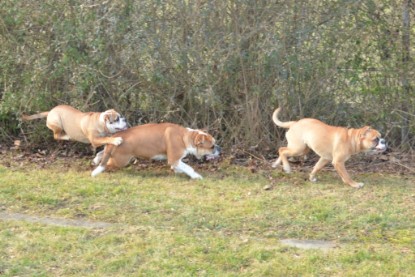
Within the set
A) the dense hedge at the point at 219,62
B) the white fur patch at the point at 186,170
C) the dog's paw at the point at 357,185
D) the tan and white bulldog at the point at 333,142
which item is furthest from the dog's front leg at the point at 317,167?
the white fur patch at the point at 186,170

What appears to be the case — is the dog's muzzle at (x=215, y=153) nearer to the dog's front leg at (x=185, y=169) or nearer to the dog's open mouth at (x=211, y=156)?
the dog's open mouth at (x=211, y=156)

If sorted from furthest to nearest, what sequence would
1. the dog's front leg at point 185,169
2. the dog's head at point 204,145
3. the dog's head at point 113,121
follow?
the dog's head at point 113,121 → the dog's head at point 204,145 → the dog's front leg at point 185,169

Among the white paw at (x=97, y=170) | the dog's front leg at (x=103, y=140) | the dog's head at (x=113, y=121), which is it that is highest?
the dog's head at (x=113, y=121)

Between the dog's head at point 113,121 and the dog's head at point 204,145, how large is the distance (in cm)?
98

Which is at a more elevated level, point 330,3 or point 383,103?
point 330,3

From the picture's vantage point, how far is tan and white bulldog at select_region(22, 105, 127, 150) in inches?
392

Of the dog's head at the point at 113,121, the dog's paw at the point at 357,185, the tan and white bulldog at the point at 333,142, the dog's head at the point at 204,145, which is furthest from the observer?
the dog's head at the point at 113,121

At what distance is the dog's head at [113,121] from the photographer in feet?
32.7

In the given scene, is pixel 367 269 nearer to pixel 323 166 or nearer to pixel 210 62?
pixel 323 166

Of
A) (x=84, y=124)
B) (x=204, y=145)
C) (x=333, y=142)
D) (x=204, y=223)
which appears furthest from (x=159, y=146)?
(x=204, y=223)

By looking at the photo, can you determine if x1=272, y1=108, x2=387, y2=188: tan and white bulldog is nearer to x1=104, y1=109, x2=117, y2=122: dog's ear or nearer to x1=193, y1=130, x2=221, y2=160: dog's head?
x1=193, y1=130, x2=221, y2=160: dog's head

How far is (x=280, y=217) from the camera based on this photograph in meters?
7.84

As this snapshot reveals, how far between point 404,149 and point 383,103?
28.8 inches

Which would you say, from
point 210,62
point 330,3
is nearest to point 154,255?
point 210,62
